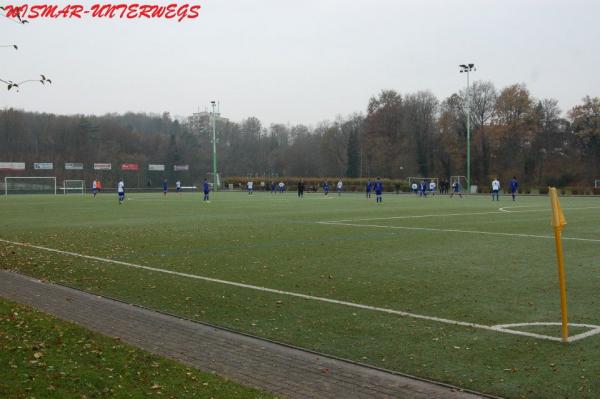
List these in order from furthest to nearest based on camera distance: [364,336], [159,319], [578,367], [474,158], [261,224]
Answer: [474,158]
[261,224]
[159,319]
[364,336]
[578,367]

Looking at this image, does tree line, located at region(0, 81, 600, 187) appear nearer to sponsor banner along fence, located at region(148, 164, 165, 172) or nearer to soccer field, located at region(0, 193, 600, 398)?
sponsor banner along fence, located at region(148, 164, 165, 172)

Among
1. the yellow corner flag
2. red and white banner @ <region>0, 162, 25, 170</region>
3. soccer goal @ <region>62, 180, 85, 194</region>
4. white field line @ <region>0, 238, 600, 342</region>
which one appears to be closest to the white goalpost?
soccer goal @ <region>62, 180, 85, 194</region>

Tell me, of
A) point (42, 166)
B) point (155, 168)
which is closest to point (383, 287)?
point (42, 166)

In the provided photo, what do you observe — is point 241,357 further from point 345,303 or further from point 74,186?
point 74,186

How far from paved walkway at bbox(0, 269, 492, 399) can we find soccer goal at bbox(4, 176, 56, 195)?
72349mm

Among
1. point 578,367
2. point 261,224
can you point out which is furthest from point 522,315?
point 261,224

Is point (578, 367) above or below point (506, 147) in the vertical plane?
below

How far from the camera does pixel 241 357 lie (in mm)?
6047

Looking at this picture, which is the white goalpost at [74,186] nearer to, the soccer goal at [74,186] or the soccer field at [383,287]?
the soccer goal at [74,186]

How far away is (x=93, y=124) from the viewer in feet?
368

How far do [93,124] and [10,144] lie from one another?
1505 cm

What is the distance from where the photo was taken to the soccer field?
19.8 feet

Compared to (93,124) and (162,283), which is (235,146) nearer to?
(93,124)

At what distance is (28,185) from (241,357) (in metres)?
77.4
